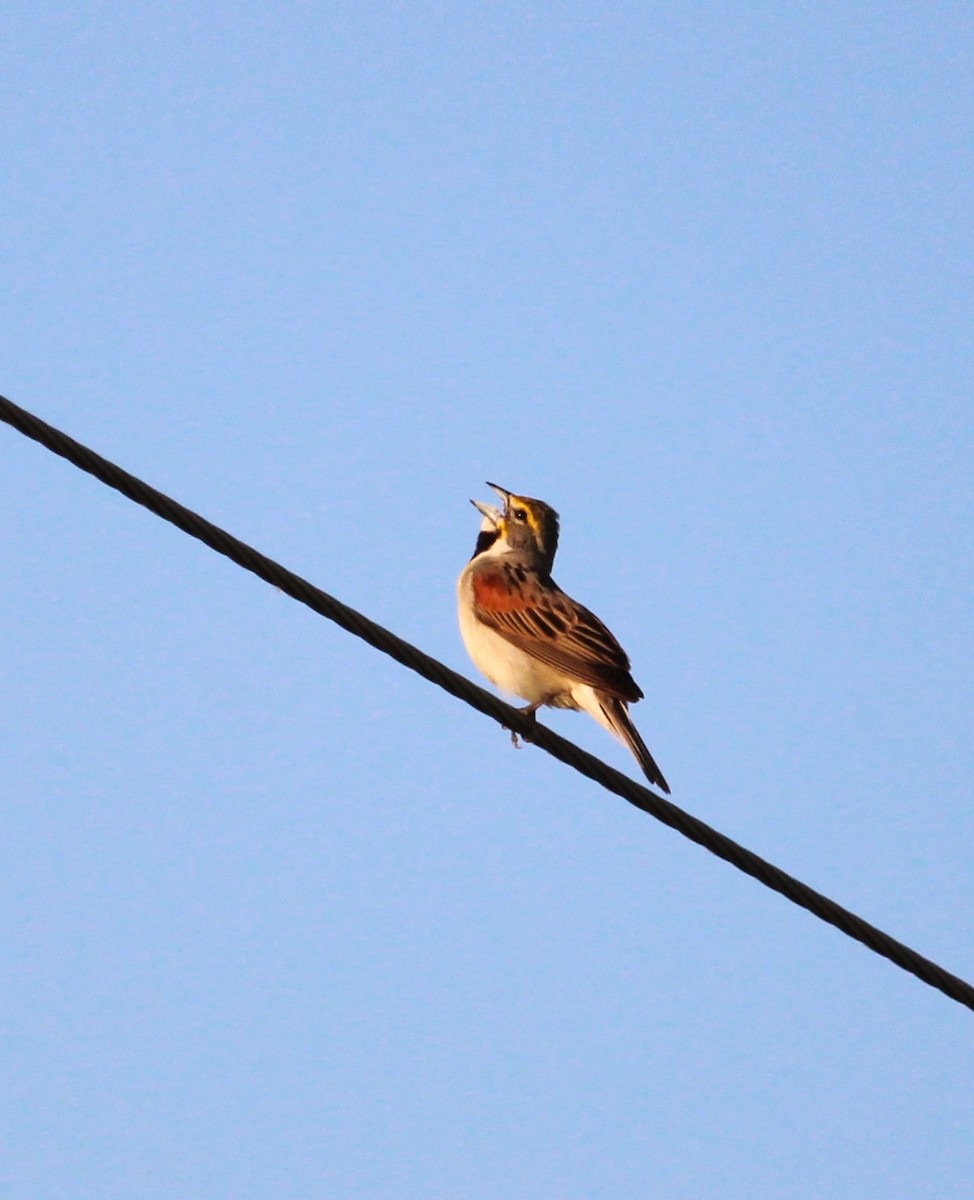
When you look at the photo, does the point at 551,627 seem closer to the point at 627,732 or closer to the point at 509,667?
the point at 509,667

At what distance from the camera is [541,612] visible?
10492 mm

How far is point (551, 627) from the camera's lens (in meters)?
10.3

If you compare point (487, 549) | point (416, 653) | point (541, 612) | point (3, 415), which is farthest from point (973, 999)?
point (487, 549)

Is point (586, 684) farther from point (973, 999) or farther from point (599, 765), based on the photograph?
point (973, 999)

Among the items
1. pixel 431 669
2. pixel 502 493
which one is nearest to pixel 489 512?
pixel 502 493

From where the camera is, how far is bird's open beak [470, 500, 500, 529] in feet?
41.7

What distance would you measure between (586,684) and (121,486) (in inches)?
184

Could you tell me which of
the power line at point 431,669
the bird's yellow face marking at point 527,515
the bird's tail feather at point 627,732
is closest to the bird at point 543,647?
the bird's tail feather at point 627,732

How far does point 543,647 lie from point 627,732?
0.90 m

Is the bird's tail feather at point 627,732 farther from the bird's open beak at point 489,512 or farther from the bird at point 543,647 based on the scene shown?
the bird's open beak at point 489,512

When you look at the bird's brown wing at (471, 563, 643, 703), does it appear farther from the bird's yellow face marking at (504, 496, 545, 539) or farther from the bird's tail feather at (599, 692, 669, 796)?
the bird's yellow face marking at (504, 496, 545, 539)

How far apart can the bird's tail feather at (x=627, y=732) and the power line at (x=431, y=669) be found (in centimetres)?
244

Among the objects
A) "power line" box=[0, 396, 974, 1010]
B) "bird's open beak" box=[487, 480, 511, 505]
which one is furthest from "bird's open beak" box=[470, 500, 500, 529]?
"power line" box=[0, 396, 974, 1010]

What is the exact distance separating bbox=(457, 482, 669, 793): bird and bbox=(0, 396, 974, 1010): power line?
2.54m
